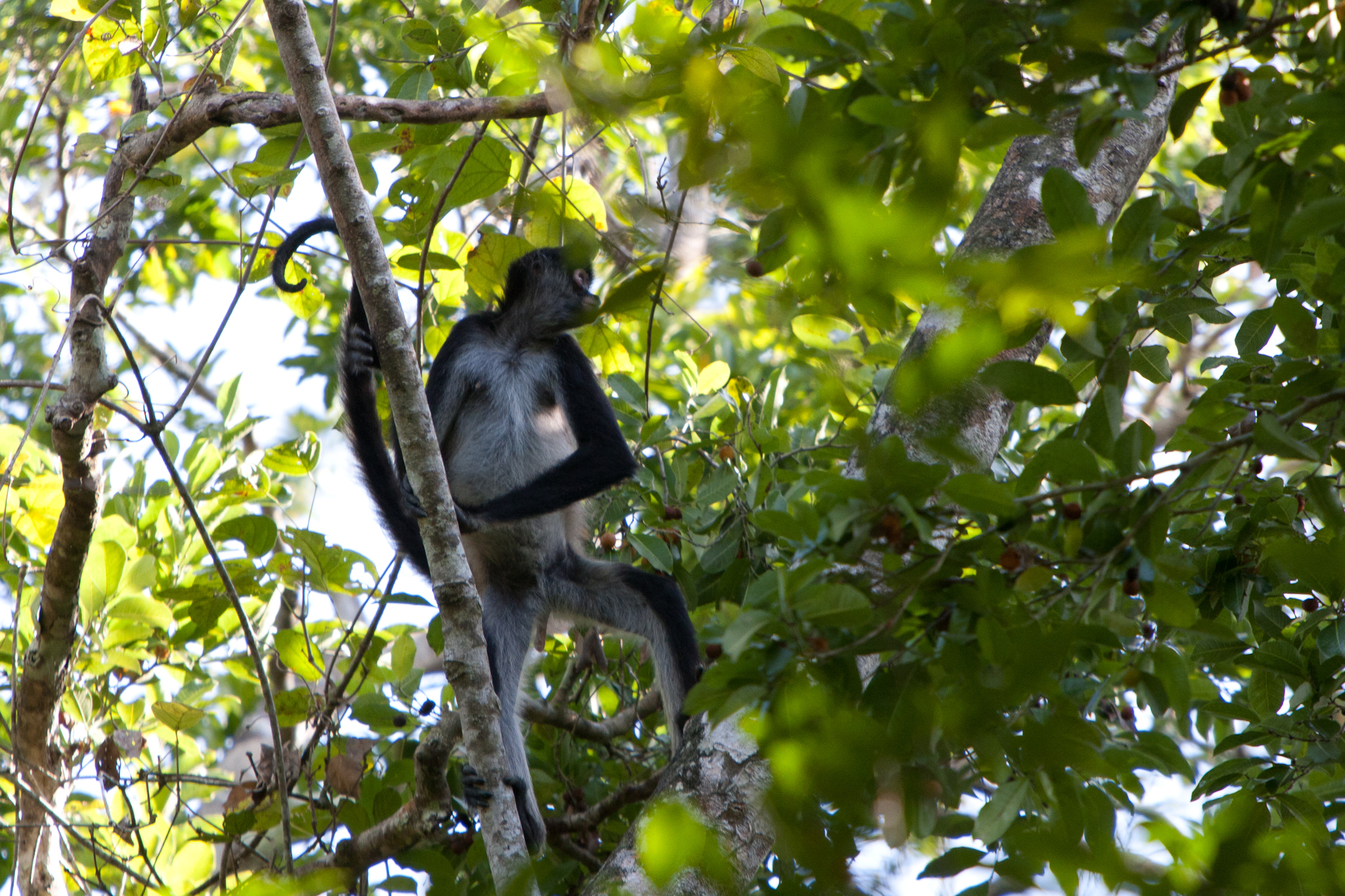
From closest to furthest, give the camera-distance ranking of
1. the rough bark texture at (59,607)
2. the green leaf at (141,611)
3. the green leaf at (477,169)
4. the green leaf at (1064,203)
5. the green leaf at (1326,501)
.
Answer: the green leaf at (1064,203), the green leaf at (1326,501), the rough bark texture at (59,607), the green leaf at (477,169), the green leaf at (141,611)

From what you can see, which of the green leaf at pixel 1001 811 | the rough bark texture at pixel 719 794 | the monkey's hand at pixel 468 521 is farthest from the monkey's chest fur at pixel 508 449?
the green leaf at pixel 1001 811

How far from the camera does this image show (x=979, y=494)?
1307 mm

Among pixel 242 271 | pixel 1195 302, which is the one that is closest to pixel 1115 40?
pixel 1195 302

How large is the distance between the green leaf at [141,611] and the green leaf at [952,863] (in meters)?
2.96

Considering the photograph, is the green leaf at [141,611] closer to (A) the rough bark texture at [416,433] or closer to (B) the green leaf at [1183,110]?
(A) the rough bark texture at [416,433]

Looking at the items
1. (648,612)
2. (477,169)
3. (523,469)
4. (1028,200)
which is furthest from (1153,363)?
(523,469)

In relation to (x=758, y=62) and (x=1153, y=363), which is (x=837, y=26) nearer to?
(x=758, y=62)

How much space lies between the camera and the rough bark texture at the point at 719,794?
7.54 ft

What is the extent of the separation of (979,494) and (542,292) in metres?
3.96

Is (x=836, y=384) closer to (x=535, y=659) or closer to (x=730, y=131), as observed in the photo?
(x=730, y=131)

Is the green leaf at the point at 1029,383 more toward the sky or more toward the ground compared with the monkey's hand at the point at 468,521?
more toward the ground

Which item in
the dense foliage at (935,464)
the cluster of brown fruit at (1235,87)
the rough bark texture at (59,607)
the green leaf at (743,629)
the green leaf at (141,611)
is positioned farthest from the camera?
the green leaf at (141,611)

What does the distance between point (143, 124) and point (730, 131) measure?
2911mm

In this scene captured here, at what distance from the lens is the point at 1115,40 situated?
1.25 m
